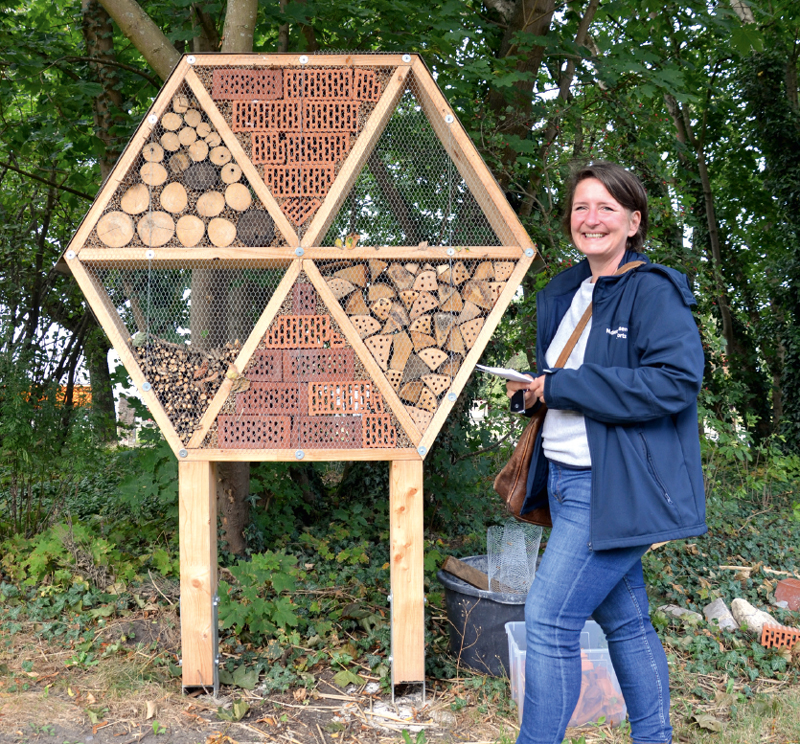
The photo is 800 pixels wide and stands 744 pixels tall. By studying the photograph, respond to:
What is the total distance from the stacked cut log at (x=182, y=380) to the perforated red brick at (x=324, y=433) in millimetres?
405

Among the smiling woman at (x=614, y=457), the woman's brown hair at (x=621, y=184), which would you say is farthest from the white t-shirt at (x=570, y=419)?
the woman's brown hair at (x=621, y=184)

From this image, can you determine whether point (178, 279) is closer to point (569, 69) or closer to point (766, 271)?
point (569, 69)

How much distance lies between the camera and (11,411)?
15.3 feet

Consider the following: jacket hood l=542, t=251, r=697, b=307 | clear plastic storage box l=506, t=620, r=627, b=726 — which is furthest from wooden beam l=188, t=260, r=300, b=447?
clear plastic storage box l=506, t=620, r=627, b=726

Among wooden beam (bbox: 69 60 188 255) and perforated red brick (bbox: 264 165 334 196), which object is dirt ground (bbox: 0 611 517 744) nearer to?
wooden beam (bbox: 69 60 188 255)

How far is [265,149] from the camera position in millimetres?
3055

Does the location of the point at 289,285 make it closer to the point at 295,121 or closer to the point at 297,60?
the point at 295,121

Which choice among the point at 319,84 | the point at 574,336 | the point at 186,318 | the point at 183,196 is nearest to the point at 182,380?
the point at 186,318

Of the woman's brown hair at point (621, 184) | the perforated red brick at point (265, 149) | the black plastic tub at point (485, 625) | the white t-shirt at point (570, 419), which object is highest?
the perforated red brick at point (265, 149)

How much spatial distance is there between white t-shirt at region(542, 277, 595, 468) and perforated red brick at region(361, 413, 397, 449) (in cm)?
93

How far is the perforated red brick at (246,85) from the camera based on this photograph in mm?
3047

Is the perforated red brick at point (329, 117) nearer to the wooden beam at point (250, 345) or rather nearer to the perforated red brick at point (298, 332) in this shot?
the wooden beam at point (250, 345)

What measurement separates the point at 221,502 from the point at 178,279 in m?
1.95

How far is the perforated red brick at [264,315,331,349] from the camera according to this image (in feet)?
10.1
